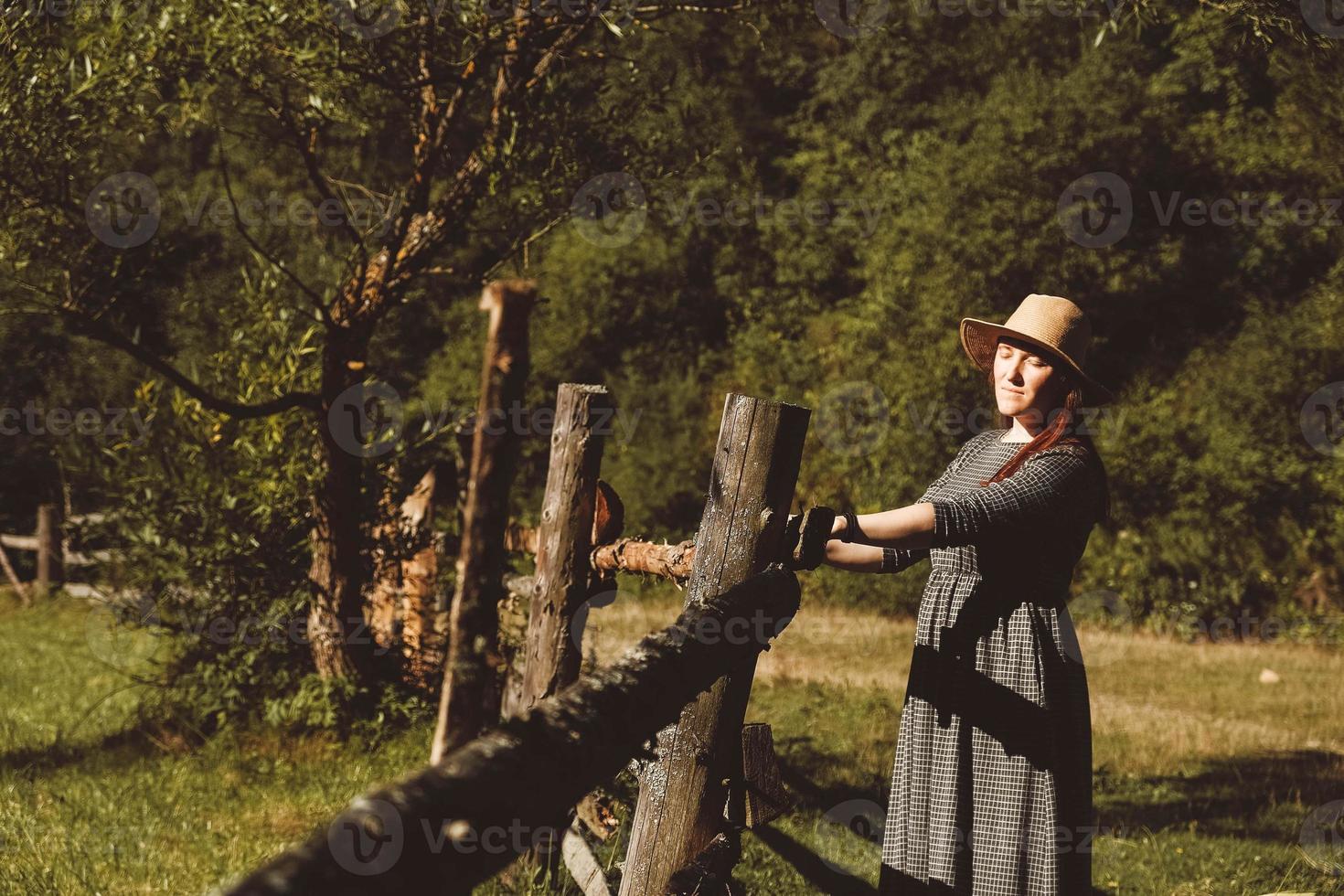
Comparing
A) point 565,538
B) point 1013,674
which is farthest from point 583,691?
point 565,538

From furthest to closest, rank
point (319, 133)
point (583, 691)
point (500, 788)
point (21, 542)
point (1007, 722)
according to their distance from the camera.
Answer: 1. point (21, 542)
2. point (319, 133)
3. point (1007, 722)
4. point (583, 691)
5. point (500, 788)

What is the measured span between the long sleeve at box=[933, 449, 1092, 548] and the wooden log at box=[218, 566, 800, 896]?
0.72 meters

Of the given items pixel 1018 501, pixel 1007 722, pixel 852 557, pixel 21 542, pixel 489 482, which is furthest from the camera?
pixel 21 542

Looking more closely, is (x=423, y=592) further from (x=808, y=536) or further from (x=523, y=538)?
(x=808, y=536)

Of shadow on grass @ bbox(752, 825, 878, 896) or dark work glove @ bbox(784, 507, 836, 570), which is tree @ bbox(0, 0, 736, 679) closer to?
shadow on grass @ bbox(752, 825, 878, 896)

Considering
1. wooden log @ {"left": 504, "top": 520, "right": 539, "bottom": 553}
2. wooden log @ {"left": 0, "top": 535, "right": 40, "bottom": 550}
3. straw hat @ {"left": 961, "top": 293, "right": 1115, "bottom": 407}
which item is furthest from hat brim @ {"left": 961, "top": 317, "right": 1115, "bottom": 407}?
wooden log @ {"left": 0, "top": 535, "right": 40, "bottom": 550}

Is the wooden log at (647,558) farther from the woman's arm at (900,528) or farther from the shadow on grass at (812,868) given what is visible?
the shadow on grass at (812,868)

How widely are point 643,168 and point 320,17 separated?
253cm

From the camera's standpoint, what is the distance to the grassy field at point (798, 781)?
5.68m

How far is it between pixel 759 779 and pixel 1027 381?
5.18 feet

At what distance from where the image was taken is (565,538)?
4930 millimetres

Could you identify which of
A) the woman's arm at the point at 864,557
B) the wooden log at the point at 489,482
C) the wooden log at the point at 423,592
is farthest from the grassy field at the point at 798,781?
the wooden log at the point at 489,482

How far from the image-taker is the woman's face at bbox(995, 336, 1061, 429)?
11.6 ft

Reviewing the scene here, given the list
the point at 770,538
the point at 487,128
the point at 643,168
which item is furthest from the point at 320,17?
the point at 770,538
